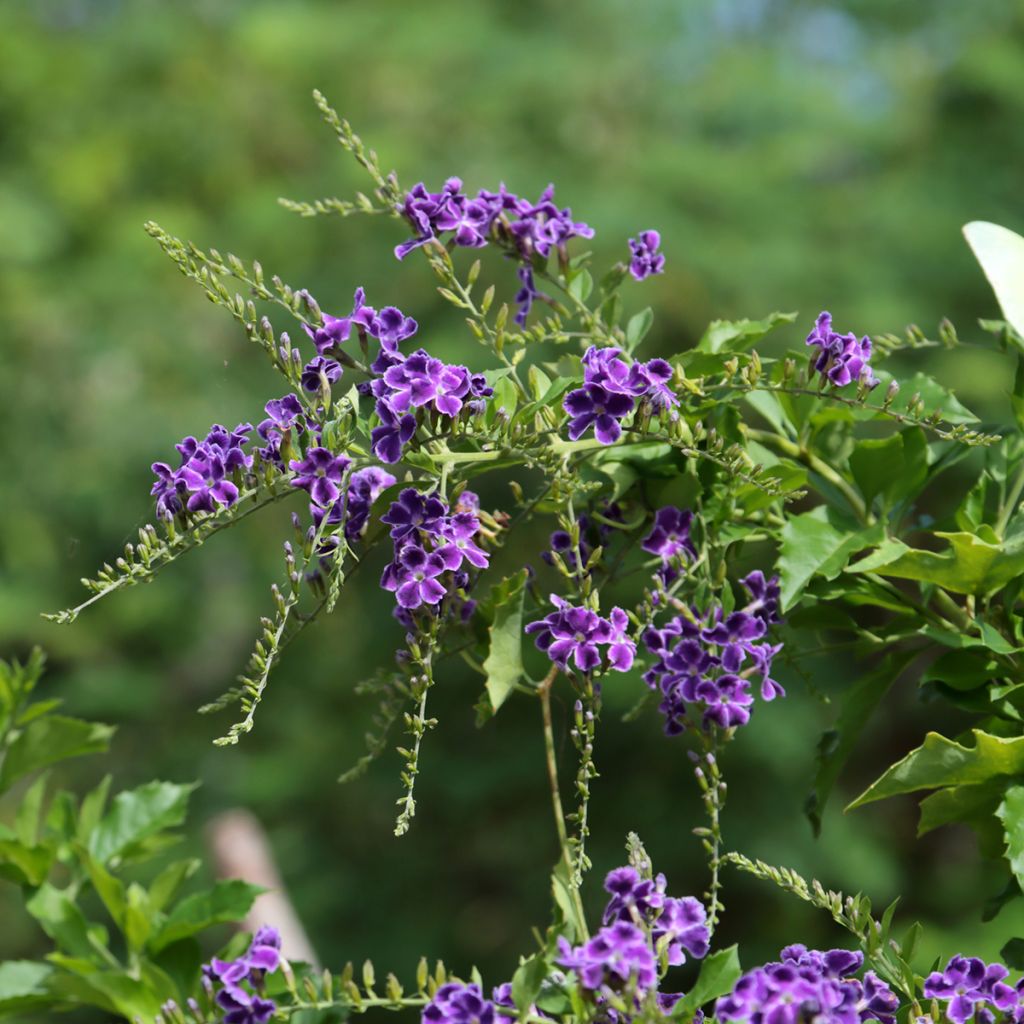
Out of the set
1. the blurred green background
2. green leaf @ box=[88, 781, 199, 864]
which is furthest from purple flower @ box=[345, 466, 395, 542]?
the blurred green background

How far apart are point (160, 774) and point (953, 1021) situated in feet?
20.4

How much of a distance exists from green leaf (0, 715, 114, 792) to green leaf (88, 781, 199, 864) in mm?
57

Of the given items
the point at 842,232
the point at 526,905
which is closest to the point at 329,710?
the point at 526,905

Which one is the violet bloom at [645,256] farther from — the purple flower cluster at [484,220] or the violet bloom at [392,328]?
the violet bloom at [392,328]

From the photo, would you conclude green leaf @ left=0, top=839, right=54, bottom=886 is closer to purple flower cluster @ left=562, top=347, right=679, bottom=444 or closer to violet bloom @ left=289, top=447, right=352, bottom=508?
violet bloom @ left=289, top=447, right=352, bottom=508

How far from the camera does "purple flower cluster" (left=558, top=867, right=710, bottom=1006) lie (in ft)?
2.22

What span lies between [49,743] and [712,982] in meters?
0.59

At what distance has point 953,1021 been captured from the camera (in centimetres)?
73

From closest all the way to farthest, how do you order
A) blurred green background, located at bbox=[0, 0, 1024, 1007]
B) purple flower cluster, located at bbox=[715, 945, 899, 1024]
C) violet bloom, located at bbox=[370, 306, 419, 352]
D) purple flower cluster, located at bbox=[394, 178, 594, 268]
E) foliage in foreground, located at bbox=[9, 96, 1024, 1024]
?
purple flower cluster, located at bbox=[715, 945, 899, 1024] → foliage in foreground, located at bbox=[9, 96, 1024, 1024] → violet bloom, located at bbox=[370, 306, 419, 352] → purple flower cluster, located at bbox=[394, 178, 594, 268] → blurred green background, located at bbox=[0, 0, 1024, 1007]

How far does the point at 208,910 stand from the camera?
3.30 feet

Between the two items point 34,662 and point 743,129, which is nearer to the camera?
point 34,662

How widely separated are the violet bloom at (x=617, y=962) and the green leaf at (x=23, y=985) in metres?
0.49

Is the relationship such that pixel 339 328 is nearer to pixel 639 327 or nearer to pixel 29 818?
pixel 639 327

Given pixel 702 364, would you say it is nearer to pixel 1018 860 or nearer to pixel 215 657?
pixel 1018 860
